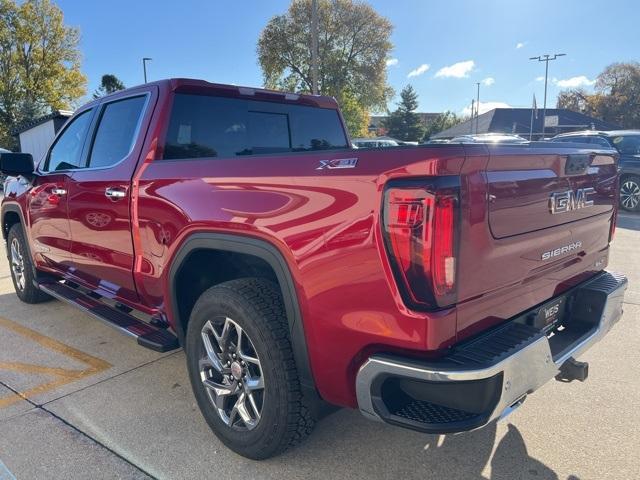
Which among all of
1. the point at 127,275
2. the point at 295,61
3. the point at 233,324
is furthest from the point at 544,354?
the point at 295,61

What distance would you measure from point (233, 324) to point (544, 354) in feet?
4.56

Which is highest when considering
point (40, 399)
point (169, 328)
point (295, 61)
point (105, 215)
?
point (295, 61)

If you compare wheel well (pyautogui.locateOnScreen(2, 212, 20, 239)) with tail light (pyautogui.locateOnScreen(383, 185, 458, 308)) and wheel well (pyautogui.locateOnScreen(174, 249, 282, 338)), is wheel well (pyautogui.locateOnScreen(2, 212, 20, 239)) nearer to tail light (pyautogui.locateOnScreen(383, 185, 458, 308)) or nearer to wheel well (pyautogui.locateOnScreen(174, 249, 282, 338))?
wheel well (pyautogui.locateOnScreen(174, 249, 282, 338))

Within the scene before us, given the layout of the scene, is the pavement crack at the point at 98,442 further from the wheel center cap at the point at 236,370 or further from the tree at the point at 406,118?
the tree at the point at 406,118

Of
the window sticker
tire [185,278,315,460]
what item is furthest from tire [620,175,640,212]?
tire [185,278,315,460]

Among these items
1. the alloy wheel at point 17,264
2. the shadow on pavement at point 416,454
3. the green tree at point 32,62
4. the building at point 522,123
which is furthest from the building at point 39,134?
the building at point 522,123

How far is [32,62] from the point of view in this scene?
31891 mm

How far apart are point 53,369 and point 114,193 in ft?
4.90

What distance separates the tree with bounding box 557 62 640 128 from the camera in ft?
Result: 196

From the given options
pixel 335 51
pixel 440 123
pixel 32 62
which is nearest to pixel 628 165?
pixel 335 51

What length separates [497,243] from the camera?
195 centimetres

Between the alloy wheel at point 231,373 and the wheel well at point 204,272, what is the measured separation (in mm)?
352

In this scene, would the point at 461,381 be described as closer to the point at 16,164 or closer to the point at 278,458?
the point at 278,458

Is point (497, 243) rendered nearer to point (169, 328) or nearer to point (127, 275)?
point (169, 328)
